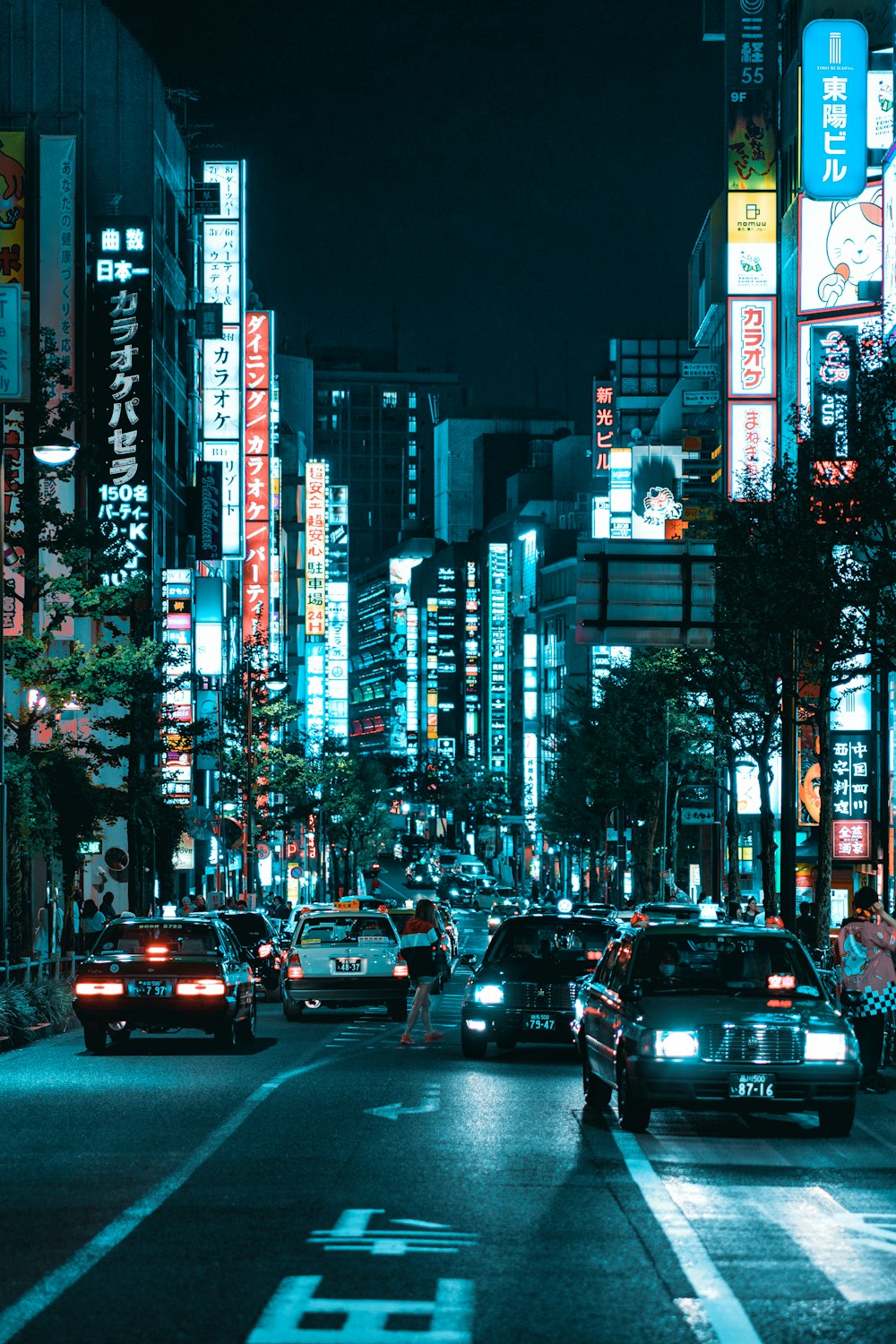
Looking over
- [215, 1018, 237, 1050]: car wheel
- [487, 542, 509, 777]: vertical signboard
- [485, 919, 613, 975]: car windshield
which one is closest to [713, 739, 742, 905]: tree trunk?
[485, 919, 613, 975]: car windshield

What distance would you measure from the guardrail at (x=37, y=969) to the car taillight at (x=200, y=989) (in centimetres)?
201

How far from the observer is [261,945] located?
1417 inches

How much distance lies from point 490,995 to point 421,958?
2343 mm

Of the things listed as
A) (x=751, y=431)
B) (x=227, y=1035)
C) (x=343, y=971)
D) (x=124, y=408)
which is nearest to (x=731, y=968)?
(x=227, y=1035)

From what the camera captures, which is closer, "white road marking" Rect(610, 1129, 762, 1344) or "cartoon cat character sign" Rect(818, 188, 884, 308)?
"white road marking" Rect(610, 1129, 762, 1344)

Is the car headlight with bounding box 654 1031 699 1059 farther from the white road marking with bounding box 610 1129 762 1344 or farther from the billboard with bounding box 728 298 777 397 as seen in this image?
the billboard with bounding box 728 298 777 397

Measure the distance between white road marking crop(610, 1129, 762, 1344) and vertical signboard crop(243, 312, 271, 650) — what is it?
64949 mm

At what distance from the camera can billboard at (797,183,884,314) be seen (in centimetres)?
5372

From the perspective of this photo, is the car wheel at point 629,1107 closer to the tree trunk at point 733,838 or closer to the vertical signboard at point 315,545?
the tree trunk at point 733,838

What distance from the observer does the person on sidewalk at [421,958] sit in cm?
2423

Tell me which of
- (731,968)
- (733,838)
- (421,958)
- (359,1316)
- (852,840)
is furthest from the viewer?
(733,838)

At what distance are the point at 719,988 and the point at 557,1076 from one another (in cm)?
542

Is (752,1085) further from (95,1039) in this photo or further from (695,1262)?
(95,1039)

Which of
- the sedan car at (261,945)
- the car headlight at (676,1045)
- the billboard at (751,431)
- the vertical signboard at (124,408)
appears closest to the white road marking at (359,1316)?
the car headlight at (676,1045)
